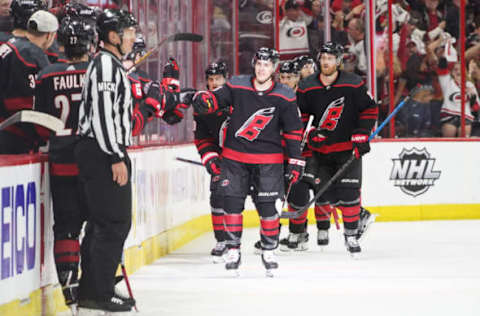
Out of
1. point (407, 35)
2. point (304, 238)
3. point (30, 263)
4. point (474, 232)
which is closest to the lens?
point (30, 263)

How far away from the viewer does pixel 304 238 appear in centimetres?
705

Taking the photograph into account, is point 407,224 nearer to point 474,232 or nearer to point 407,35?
point 474,232

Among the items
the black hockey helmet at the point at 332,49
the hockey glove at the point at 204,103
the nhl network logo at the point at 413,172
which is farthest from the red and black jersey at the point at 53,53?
the nhl network logo at the point at 413,172

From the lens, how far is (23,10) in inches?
181

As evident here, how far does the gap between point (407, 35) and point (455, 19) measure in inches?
21.7

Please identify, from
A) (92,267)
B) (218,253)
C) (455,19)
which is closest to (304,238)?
(218,253)

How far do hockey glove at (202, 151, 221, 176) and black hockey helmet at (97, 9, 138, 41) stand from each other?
1.96 m

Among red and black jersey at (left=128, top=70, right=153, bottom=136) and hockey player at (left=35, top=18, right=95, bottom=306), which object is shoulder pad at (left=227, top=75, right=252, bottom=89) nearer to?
red and black jersey at (left=128, top=70, right=153, bottom=136)

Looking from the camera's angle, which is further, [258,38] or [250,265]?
[258,38]

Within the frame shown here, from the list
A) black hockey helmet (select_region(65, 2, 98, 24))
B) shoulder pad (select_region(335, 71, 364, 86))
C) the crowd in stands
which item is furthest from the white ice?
the crowd in stands

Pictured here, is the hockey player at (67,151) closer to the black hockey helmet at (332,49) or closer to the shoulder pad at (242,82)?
the shoulder pad at (242,82)

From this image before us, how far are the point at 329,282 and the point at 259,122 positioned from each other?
1.04 m

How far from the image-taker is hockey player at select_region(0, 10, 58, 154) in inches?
174

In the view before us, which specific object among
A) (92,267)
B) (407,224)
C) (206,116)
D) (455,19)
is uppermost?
(455,19)
